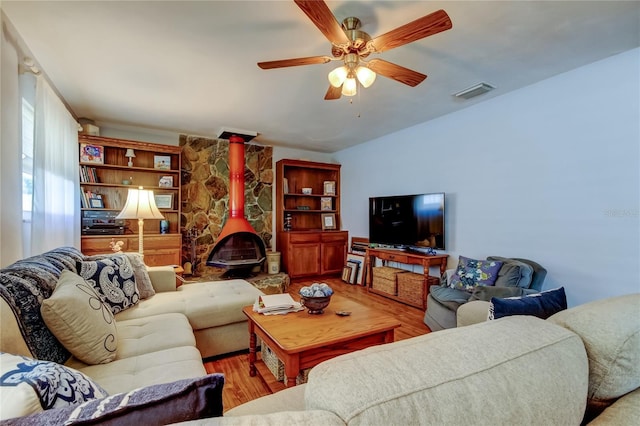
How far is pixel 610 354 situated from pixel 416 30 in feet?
5.26

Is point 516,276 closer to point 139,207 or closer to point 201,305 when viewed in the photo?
point 201,305

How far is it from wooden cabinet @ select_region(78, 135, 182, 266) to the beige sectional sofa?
158 cm

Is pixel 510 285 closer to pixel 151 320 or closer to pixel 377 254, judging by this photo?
pixel 377 254

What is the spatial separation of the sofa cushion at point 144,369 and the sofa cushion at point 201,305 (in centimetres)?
65

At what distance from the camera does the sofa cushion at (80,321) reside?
1204 mm

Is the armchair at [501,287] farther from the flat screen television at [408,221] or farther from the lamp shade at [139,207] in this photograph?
the lamp shade at [139,207]

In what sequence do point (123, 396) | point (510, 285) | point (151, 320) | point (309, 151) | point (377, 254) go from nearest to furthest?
point (123, 396) → point (151, 320) → point (510, 285) → point (377, 254) → point (309, 151)

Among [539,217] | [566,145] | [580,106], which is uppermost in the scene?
[580,106]

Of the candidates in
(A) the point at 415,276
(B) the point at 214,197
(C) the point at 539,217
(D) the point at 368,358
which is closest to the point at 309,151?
(B) the point at 214,197

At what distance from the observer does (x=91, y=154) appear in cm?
373

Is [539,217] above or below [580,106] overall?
below

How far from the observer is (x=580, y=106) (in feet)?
8.05

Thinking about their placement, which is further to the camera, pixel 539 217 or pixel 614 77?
pixel 539 217

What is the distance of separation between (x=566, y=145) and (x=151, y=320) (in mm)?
3657
